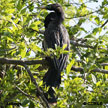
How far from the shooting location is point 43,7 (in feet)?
19.9

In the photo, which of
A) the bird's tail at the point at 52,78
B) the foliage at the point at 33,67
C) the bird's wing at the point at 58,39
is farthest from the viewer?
the bird's wing at the point at 58,39

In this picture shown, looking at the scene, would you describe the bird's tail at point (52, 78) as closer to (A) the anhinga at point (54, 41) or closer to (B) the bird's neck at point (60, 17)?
(A) the anhinga at point (54, 41)

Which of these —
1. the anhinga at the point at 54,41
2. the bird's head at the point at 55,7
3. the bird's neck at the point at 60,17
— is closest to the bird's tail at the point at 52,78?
the anhinga at the point at 54,41

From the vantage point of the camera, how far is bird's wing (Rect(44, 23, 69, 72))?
5052 mm

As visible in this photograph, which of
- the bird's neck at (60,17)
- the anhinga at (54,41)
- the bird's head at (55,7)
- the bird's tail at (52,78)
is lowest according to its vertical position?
the bird's tail at (52,78)

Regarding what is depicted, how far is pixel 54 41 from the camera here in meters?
5.21

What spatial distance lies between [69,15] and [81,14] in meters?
0.62

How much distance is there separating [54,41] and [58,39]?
104mm

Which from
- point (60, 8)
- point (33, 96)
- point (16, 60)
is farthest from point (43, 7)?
point (33, 96)

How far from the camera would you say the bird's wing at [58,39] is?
16.6 feet

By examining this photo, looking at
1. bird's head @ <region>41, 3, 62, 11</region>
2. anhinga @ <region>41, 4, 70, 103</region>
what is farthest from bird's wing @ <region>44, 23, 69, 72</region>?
bird's head @ <region>41, 3, 62, 11</region>

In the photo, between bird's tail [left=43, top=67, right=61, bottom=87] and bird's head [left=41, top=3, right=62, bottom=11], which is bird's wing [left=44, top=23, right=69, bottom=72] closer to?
bird's tail [left=43, top=67, right=61, bottom=87]

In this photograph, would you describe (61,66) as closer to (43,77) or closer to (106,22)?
(43,77)

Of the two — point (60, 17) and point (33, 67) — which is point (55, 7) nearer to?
point (60, 17)
